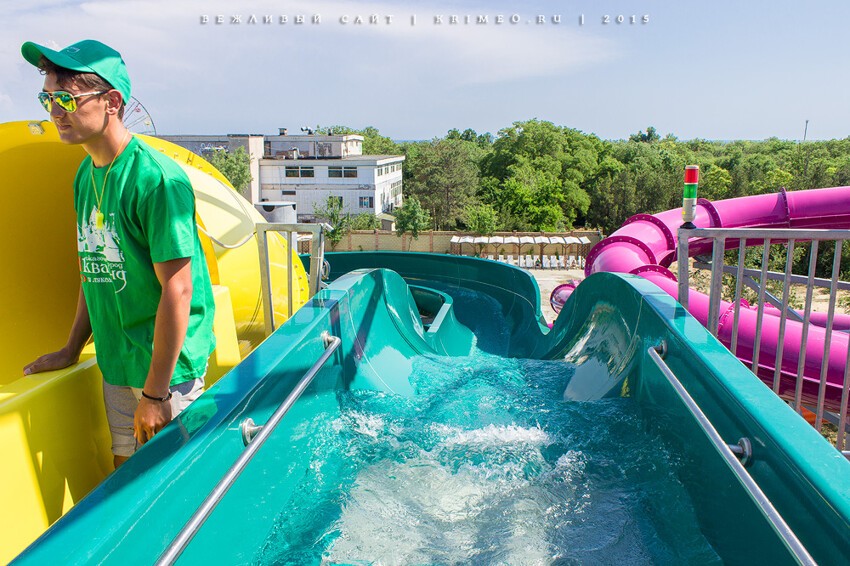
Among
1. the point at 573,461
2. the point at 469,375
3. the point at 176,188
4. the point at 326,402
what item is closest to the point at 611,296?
the point at 469,375

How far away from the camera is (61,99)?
1.71 m

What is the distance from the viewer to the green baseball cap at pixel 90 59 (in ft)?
5.53

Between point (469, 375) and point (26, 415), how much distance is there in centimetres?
235

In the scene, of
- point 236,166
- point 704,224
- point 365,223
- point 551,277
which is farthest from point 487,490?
point 236,166

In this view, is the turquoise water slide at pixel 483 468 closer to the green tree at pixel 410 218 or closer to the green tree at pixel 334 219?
the green tree at pixel 334 219

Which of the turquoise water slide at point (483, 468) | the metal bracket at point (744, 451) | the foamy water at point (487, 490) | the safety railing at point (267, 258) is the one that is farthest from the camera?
the safety railing at point (267, 258)

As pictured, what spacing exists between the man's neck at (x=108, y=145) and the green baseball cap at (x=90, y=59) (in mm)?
113

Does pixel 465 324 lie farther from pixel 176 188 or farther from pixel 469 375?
pixel 176 188

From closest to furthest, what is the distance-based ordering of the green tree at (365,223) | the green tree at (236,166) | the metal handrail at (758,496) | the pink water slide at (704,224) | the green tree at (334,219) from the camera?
the metal handrail at (758,496), the pink water slide at (704,224), the green tree at (334,219), the green tree at (236,166), the green tree at (365,223)

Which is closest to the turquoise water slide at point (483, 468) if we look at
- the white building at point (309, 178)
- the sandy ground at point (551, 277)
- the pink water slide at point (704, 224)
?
the pink water slide at point (704, 224)

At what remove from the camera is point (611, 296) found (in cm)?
374

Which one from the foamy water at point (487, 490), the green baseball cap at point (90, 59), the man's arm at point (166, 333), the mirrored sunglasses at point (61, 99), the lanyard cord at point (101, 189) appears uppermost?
the green baseball cap at point (90, 59)

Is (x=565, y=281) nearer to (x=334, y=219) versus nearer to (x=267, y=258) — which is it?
(x=334, y=219)

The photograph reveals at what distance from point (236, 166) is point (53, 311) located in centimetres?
4512
